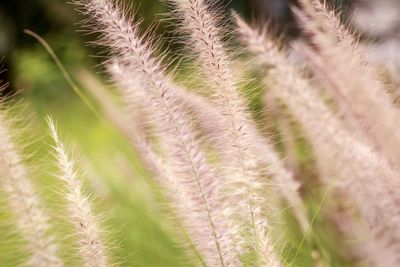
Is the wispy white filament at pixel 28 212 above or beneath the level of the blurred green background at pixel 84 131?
above

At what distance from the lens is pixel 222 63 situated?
80cm

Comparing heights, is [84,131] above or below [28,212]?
below

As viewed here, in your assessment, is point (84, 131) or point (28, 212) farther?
point (84, 131)

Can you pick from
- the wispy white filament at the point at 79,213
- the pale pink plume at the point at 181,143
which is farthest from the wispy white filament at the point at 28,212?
the pale pink plume at the point at 181,143

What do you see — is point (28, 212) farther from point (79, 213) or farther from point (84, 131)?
point (84, 131)

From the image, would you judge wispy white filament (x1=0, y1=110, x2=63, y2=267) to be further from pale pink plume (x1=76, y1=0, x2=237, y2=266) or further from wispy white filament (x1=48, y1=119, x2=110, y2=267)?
pale pink plume (x1=76, y1=0, x2=237, y2=266)

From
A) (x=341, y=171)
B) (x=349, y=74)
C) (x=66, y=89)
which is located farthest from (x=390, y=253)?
(x=66, y=89)

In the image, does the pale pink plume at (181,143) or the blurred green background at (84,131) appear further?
the blurred green background at (84,131)

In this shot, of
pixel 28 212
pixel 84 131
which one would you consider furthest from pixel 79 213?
pixel 84 131

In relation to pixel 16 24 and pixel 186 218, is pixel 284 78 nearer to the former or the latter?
pixel 186 218

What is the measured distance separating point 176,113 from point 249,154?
10 cm

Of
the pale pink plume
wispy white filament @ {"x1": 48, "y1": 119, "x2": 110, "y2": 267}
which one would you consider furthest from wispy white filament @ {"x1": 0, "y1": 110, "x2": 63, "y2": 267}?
the pale pink plume

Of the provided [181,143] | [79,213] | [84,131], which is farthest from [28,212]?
[84,131]

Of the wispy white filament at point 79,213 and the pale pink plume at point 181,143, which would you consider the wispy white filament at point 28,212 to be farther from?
the pale pink plume at point 181,143
